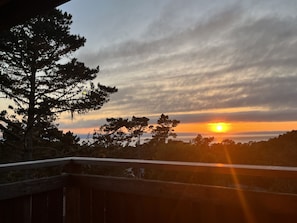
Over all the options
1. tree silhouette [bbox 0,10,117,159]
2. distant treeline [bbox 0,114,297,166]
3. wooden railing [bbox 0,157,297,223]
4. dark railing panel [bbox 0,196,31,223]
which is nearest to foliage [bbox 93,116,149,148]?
distant treeline [bbox 0,114,297,166]

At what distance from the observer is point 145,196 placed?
2.02m

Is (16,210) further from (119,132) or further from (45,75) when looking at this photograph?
(119,132)

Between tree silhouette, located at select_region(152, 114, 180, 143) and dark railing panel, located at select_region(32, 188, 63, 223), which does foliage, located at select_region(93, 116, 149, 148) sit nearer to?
tree silhouette, located at select_region(152, 114, 180, 143)

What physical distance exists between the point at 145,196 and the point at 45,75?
8.78m

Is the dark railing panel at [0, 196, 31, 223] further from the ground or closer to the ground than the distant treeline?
closer to the ground

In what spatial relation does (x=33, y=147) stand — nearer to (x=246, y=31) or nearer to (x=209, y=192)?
(x=246, y=31)

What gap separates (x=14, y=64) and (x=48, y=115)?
187 centimetres

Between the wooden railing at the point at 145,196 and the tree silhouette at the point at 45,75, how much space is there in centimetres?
775

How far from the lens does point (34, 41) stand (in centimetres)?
925

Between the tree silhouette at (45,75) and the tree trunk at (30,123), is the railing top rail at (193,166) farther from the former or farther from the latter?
the tree trunk at (30,123)

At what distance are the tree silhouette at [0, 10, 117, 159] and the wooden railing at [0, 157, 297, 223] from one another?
7755 millimetres

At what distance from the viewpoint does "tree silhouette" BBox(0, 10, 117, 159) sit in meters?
9.29

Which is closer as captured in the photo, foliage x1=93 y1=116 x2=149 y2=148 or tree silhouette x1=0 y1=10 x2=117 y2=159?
tree silhouette x1=0 y1=10 x2=117 y2=159

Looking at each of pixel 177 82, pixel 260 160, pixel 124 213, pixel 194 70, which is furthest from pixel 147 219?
pixel 177 82
